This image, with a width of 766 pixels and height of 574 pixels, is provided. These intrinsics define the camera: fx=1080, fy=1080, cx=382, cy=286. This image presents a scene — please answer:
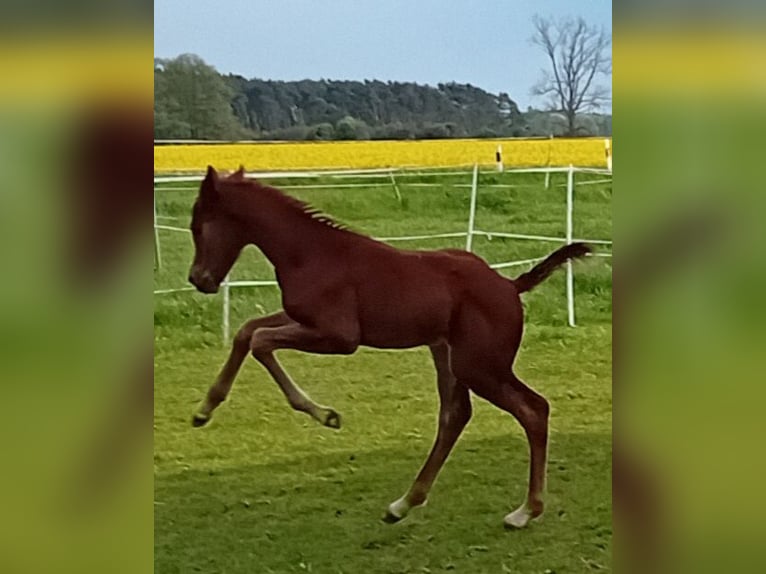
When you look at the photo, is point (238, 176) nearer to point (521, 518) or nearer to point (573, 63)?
point (573, 63)

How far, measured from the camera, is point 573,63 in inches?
72.1

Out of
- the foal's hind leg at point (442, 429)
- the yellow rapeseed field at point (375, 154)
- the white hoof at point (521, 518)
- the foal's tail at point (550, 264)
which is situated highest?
the yellow rapeseed field at point (375, 154)

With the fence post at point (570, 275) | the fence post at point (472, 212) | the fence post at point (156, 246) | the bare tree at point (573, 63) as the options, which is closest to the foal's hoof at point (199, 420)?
the fence post at point (156, 246)

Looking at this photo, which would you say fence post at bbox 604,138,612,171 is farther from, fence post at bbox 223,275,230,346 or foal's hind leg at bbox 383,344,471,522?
fence post at bbox 223,275,230,346

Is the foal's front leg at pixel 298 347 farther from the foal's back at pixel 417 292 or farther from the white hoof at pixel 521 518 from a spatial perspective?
the white hoof at pixel 521 518

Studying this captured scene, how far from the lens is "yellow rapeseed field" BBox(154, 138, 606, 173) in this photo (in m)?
1.81

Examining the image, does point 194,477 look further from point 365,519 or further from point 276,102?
point 276,102

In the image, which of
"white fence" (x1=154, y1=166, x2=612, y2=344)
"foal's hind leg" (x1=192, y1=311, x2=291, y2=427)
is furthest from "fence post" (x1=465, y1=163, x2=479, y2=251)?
"foal's hind leg" (x1=192, y1=311, x2=291, y2=427)

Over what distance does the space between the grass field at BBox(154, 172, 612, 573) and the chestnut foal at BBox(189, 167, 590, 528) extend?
0.02m

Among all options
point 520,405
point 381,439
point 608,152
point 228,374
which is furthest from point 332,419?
point 608,152

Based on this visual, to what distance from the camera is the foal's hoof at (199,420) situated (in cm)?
182

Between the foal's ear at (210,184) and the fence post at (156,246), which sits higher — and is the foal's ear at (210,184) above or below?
above
